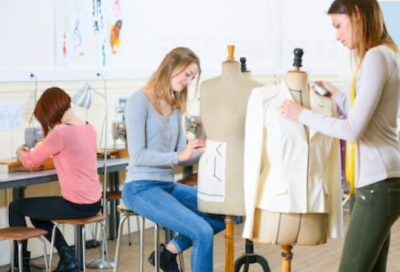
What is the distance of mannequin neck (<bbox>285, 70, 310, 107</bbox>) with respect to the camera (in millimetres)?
3221

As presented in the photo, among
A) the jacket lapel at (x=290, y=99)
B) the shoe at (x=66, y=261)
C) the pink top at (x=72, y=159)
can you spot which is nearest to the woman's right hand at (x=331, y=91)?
the jacket lapel at (x=290, y=99)

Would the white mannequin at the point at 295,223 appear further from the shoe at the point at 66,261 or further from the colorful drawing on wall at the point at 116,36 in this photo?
the colorful drawing on wall at the point at 116,36

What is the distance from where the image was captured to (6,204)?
5328mm

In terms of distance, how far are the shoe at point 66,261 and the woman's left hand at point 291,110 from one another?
87.3 inches

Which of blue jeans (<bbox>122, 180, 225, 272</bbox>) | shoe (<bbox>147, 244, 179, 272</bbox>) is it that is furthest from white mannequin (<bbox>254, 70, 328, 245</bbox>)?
shoe (<bbox>147, 244, 179, 272</bbox>)

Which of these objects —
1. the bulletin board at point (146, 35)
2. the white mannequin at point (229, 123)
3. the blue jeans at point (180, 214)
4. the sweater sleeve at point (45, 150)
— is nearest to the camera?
the white mannequin at point (229, 123)

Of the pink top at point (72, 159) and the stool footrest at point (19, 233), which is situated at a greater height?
the pink top at point (72, 159)

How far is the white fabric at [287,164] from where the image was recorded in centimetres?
314

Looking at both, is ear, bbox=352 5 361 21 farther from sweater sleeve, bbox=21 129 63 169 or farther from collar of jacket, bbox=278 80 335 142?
sweater sleeve, bbox=21 129 63 169

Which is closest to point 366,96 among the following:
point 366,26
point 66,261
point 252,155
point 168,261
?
point 366,26

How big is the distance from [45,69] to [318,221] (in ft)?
9.75

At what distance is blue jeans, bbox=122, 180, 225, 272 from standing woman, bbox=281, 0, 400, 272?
0.94 meters

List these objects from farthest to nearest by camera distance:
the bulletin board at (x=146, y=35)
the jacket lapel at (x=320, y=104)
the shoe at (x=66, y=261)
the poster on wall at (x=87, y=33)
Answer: the poster on wall at (x=87, y=33)
the bulletin board at (x=146, y=35)
the shoe at (x=66, y=261)
the jacket lapel at (x=320, y=104)

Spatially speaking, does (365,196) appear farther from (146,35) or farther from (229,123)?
(146,35)
